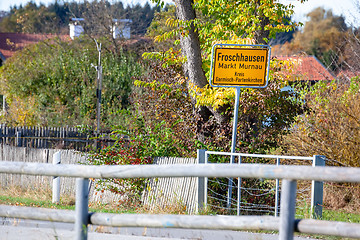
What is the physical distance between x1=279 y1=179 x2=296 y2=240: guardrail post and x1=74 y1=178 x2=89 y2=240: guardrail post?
1354mm

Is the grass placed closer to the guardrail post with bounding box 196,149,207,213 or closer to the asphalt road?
the guardrail post with bounding box 196,149,207,213

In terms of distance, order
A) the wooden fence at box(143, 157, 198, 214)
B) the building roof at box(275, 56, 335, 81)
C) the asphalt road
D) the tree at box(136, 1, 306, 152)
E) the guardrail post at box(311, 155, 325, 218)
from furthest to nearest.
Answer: the building roof at box(275, 56, 335, 81) → the tree at box(136, 1, 306, 152) → the wooden fence at box(143, 157, 198, 214) → the guardrail post at box(311, 155, 325, 218) → the asphalt road

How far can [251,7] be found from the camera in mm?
11156

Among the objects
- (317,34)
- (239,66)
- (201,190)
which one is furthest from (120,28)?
(317,34)

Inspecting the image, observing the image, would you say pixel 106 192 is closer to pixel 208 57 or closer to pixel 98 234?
pixel 208 57

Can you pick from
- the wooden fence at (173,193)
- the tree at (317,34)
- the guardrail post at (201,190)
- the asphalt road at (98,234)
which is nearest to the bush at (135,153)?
the wooden fence at (173,193)

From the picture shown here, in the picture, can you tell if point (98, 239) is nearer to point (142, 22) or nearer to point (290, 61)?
point (290, 61)

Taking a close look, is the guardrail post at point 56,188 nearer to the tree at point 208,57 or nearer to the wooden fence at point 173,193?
the wooden fence at point 173,193

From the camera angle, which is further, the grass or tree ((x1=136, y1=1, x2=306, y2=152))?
tree ((x1=136, y1=1, x2=306, y2=152))

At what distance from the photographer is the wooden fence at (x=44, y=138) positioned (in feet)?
53.9

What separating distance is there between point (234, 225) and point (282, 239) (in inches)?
12.8

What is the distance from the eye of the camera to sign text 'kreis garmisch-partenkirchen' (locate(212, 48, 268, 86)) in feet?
25.7

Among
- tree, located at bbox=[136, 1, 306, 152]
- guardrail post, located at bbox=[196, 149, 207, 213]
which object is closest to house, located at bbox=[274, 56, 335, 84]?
tree, located at bbox=[136, 1, 306, 152]

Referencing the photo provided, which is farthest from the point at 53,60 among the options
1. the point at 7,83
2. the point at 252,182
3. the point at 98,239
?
the point at 98,239
